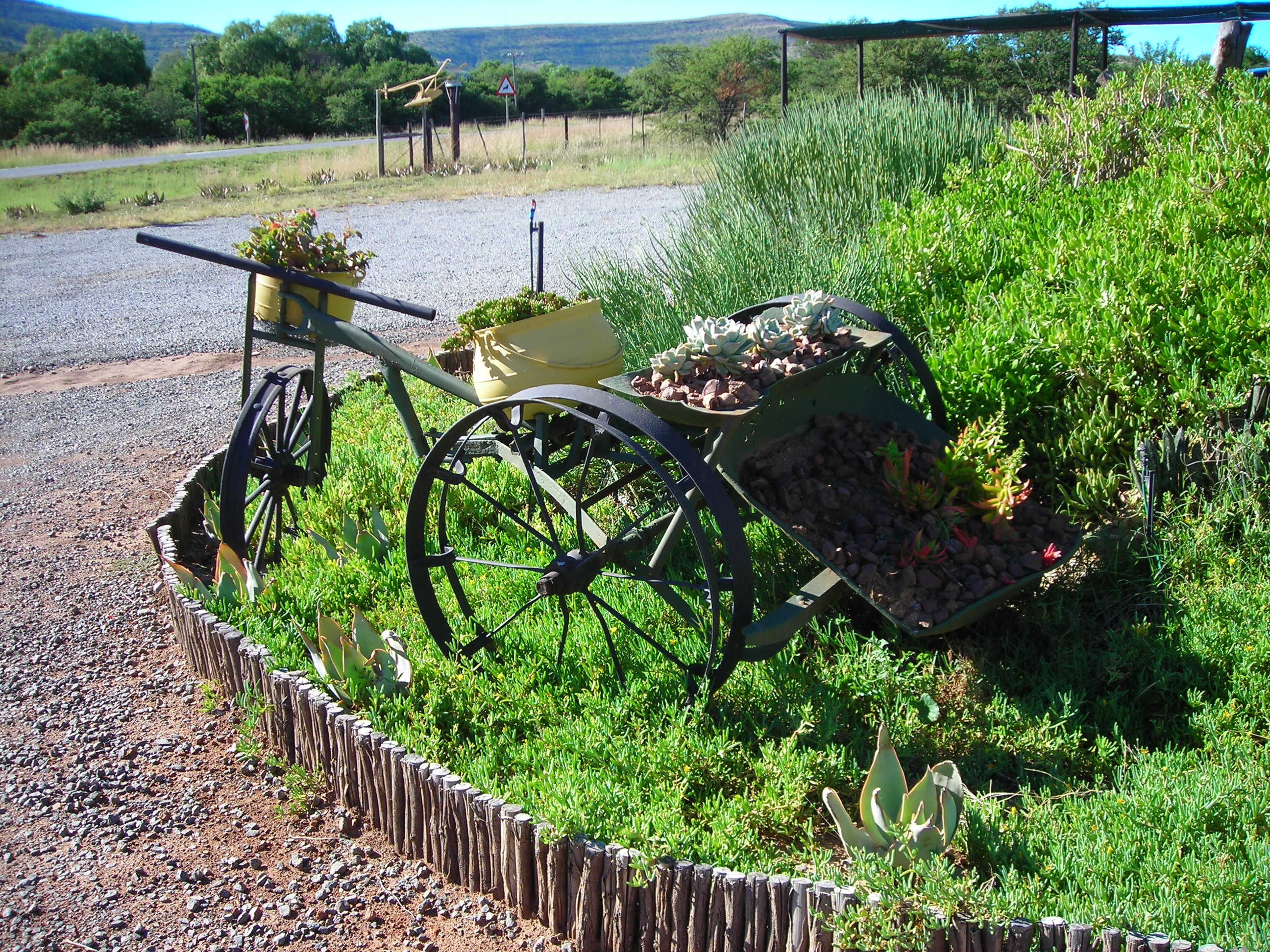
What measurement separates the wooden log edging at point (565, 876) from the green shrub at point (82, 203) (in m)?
18.2

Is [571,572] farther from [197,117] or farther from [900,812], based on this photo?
[197,117]

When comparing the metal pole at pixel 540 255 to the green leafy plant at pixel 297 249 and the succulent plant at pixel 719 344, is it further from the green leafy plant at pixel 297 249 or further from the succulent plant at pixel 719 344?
the succulent plant at pixel 719 344

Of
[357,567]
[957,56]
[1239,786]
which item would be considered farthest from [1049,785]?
[957,56]

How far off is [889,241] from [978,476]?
5.63 ft

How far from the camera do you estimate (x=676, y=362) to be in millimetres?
2754

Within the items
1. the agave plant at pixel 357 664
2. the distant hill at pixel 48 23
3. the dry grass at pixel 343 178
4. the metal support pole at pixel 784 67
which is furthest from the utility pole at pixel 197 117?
the distant hill at pixel 48 23

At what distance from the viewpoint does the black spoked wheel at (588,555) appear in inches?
96.9

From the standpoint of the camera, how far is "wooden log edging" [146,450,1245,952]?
1978 mm

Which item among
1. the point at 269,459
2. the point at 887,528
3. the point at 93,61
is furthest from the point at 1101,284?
the point at 93,61

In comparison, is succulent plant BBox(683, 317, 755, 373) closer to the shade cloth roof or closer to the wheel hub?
the wheel hub

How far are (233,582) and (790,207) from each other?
3607mm

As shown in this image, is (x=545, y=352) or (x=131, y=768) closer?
(x=131, y=768)

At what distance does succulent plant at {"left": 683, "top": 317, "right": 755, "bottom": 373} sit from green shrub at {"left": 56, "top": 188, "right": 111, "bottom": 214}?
18.7m

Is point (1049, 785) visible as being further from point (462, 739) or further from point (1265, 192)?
point (1265, 192)
